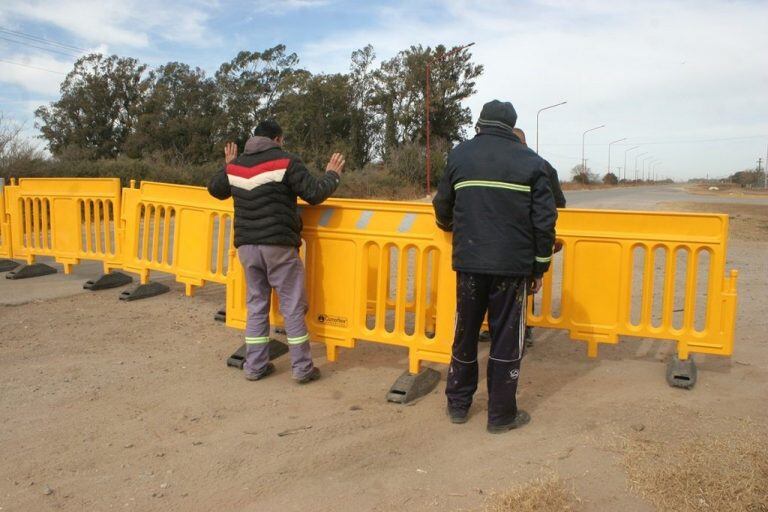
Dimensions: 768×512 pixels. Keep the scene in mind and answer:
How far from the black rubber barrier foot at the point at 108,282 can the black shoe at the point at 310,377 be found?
14.4 ft

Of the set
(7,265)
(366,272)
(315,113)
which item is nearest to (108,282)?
(7,265)

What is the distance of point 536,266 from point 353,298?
1687 mm

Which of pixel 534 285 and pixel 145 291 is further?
pixel 145 291

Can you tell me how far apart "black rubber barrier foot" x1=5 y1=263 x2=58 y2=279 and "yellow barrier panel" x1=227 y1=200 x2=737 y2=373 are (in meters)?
5.43

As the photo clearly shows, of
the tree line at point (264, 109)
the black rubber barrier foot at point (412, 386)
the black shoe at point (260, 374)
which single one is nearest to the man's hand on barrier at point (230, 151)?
the black shoe at point (260, 374)

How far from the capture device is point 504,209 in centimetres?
386

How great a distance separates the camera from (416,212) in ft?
16.1

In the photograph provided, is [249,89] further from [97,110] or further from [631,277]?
[631,277]

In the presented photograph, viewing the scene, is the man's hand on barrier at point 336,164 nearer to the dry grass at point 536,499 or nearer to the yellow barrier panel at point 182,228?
the yellow barrier panel at point 182,228

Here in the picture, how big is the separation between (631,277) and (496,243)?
5.90 feet

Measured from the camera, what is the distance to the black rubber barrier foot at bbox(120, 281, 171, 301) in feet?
24.9

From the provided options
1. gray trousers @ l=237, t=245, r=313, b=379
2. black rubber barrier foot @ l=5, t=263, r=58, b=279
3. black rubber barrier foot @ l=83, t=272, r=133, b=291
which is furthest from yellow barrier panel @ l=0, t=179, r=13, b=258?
gray trousers @ l=237, t=245, r=313, b=379

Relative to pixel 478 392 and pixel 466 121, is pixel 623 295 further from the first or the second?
pixel 466 121

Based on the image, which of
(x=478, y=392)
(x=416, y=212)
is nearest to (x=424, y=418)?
(x=478, y=392)
